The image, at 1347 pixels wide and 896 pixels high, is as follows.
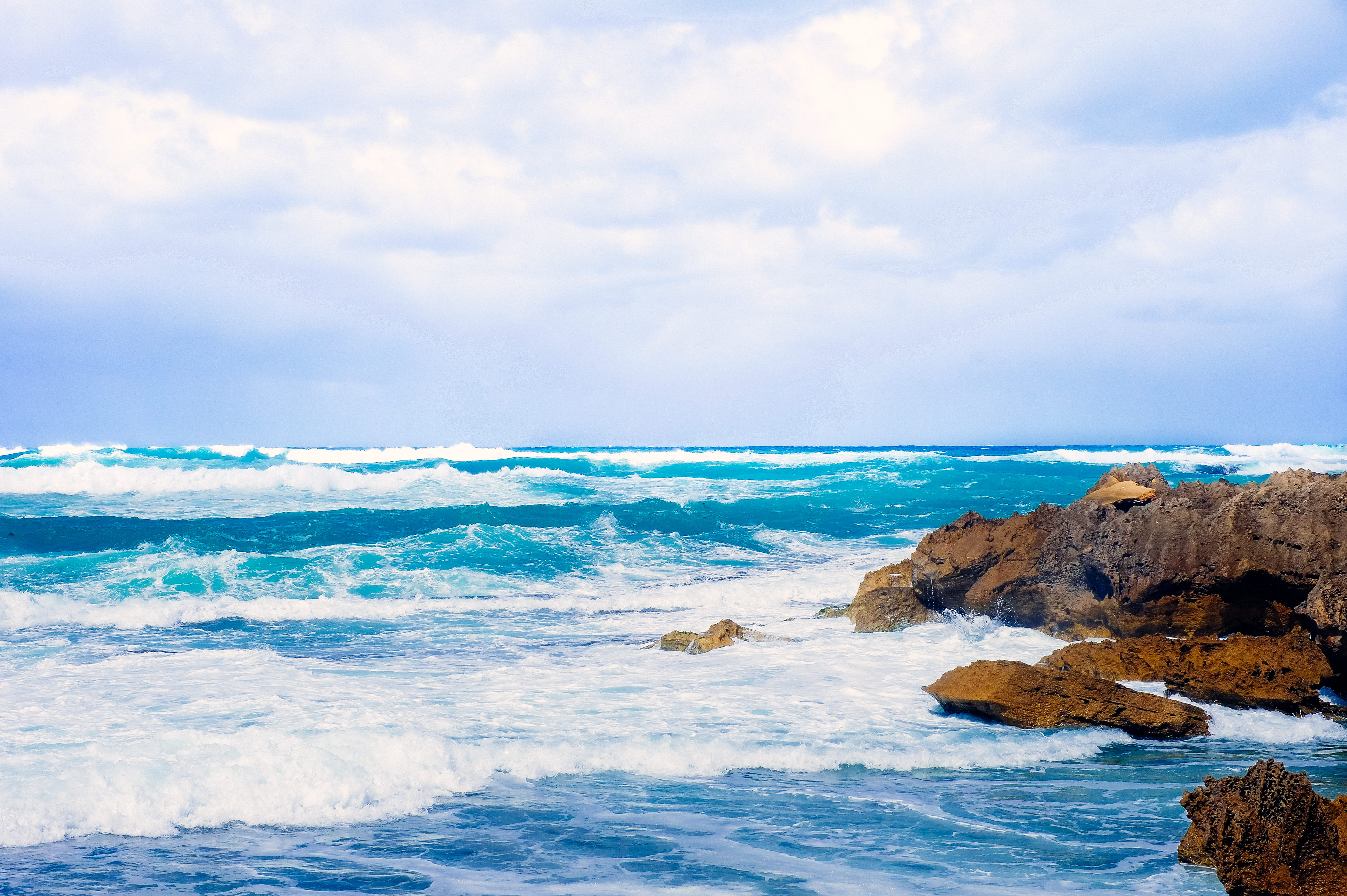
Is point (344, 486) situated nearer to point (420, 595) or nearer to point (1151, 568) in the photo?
point (420, 595)

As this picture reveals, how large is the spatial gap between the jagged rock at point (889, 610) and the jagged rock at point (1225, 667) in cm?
216

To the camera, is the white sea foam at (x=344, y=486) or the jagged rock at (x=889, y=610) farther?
the white sea foam at (x=344, y=486)

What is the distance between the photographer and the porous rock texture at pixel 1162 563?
7145 millimetres

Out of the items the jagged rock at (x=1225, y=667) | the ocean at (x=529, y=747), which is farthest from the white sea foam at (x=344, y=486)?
the jagged rock at (x=1225, y=667)

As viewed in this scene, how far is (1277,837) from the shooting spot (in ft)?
11.5

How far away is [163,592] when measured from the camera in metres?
13.2

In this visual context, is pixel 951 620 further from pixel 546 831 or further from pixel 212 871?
pixel 212 871

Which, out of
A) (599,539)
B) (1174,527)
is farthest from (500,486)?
(1174,527)

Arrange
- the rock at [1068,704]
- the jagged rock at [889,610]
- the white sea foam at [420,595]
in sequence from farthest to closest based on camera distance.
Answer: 1. the white sea foam at [420,595]
2. the jagged rock at [889,610]
3. the rock at [1068,704]

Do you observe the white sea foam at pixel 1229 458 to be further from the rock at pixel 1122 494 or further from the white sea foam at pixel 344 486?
the rock at pixel 1122 494

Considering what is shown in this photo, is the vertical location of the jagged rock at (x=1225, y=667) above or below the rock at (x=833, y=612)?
above

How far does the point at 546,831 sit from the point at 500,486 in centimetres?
2561

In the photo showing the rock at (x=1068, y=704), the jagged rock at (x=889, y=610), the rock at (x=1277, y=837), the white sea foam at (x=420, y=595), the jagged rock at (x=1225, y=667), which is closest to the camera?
the rock at (x=1277, y=837)

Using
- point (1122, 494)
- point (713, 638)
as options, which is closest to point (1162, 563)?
point (1122, 494)
